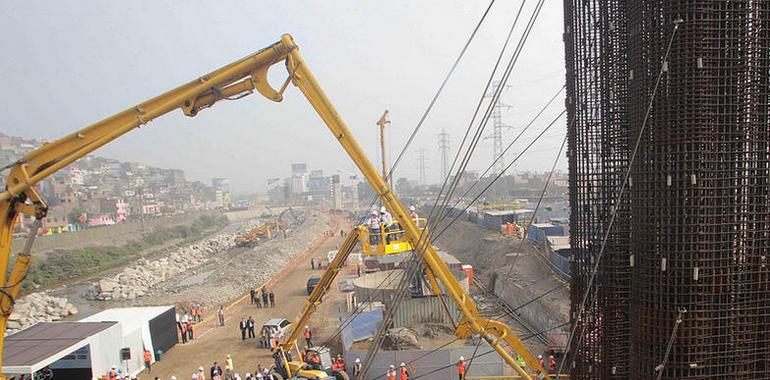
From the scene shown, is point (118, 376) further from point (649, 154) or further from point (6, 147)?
point (6, 147)

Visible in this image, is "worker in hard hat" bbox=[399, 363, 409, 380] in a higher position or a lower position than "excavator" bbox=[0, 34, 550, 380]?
lower

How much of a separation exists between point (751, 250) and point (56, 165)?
13.1 meters

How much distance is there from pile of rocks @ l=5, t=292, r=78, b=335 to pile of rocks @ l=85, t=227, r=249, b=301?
4.19 metres

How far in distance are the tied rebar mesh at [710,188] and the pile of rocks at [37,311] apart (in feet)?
128

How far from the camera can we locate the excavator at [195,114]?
29.9 feet

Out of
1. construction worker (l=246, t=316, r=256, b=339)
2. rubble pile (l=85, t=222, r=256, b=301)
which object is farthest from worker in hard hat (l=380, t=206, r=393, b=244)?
rubble pile (l=85, t=222, r=256, b=301)

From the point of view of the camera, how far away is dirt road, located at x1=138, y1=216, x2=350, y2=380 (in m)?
18.0

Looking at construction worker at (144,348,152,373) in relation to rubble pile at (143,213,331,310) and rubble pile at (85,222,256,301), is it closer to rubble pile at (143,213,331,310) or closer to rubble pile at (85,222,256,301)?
rubble pile at (143,213,331,310)

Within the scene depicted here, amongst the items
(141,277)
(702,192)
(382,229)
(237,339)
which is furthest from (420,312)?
(141,277)

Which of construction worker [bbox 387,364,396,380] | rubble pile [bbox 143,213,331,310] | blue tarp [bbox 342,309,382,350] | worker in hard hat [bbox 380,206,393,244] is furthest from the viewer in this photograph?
rubble pile [bbox 143,213,331,310]

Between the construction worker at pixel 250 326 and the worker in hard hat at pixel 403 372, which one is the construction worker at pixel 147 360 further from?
the worker in hard hat at pixel 403 372

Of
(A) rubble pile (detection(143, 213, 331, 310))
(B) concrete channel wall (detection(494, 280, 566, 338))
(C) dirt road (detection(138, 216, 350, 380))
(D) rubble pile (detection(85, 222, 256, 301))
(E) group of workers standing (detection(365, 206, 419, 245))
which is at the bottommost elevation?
(D) rubble pile (detection(85, 222, 256, 301))

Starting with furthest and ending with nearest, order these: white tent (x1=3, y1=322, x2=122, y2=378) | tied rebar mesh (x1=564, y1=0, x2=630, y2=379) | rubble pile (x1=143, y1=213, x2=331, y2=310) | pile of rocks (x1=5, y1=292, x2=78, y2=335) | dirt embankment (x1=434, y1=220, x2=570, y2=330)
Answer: rubble pile (x1=143, y1=213, x2=331, y2=310) → pile of rocks (x1=5, y1=292, x2=78, y2=335) → dirt embankment (x1=434, y1=220, x2=570, y2=330) → white tent (x1=3, y1=322, x2=122, y2=378) → tied rebar mesh (x1=564, y1=0, x2=630, y2=379)

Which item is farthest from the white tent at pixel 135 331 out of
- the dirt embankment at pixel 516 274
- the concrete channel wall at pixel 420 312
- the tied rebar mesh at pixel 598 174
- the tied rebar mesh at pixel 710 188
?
the tied rebar mesh at pixel 710 188
